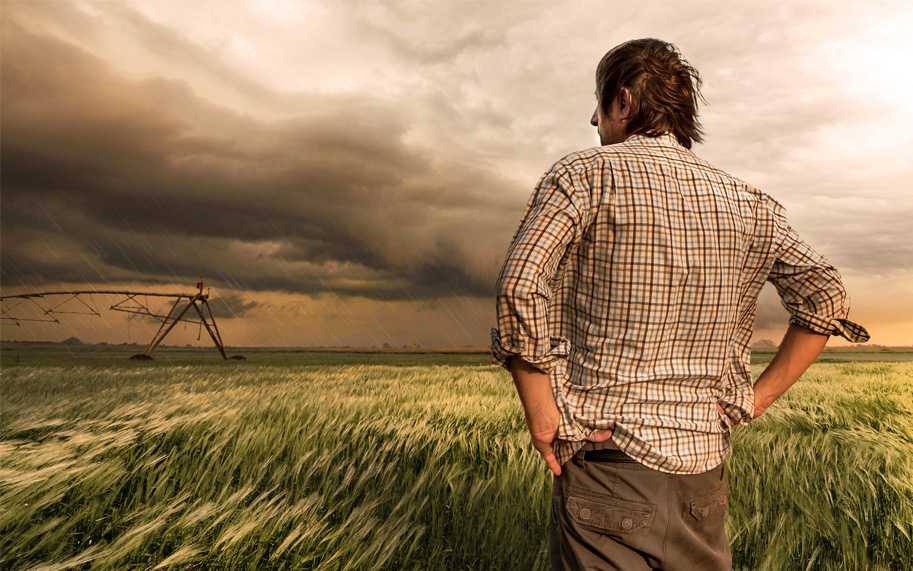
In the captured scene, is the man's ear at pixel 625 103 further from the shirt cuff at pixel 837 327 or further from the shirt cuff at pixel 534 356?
the shirt cuff at pixel 837 327

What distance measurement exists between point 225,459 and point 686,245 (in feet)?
11.1

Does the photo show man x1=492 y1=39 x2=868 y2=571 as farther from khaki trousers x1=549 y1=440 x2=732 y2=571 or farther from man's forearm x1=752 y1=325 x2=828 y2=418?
man's forearm x1=752 y1=325 x2=828 y2=418

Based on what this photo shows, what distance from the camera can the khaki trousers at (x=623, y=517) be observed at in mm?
1418

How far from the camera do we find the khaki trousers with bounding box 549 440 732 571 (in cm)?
142

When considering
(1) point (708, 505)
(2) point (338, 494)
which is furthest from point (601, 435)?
(2) point (338, 494)

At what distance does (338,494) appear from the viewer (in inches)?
134

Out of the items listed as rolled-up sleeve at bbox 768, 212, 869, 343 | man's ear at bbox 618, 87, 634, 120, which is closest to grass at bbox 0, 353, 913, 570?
rolled-up sleeve at bbox 768, 212, 869, 343

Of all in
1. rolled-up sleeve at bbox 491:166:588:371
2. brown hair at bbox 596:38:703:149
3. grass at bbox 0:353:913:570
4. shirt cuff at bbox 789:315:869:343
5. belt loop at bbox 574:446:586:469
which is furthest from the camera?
grass at bbox 0:353:913:570

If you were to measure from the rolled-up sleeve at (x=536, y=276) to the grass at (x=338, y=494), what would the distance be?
1.59 meters

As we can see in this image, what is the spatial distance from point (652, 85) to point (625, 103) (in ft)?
0.31

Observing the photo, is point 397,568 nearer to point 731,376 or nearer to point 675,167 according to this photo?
point 731,376

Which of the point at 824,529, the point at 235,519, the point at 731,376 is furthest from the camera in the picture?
the point at 824,529

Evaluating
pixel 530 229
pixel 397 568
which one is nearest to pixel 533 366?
pixel 530 229

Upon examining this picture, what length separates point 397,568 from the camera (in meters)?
2.58
